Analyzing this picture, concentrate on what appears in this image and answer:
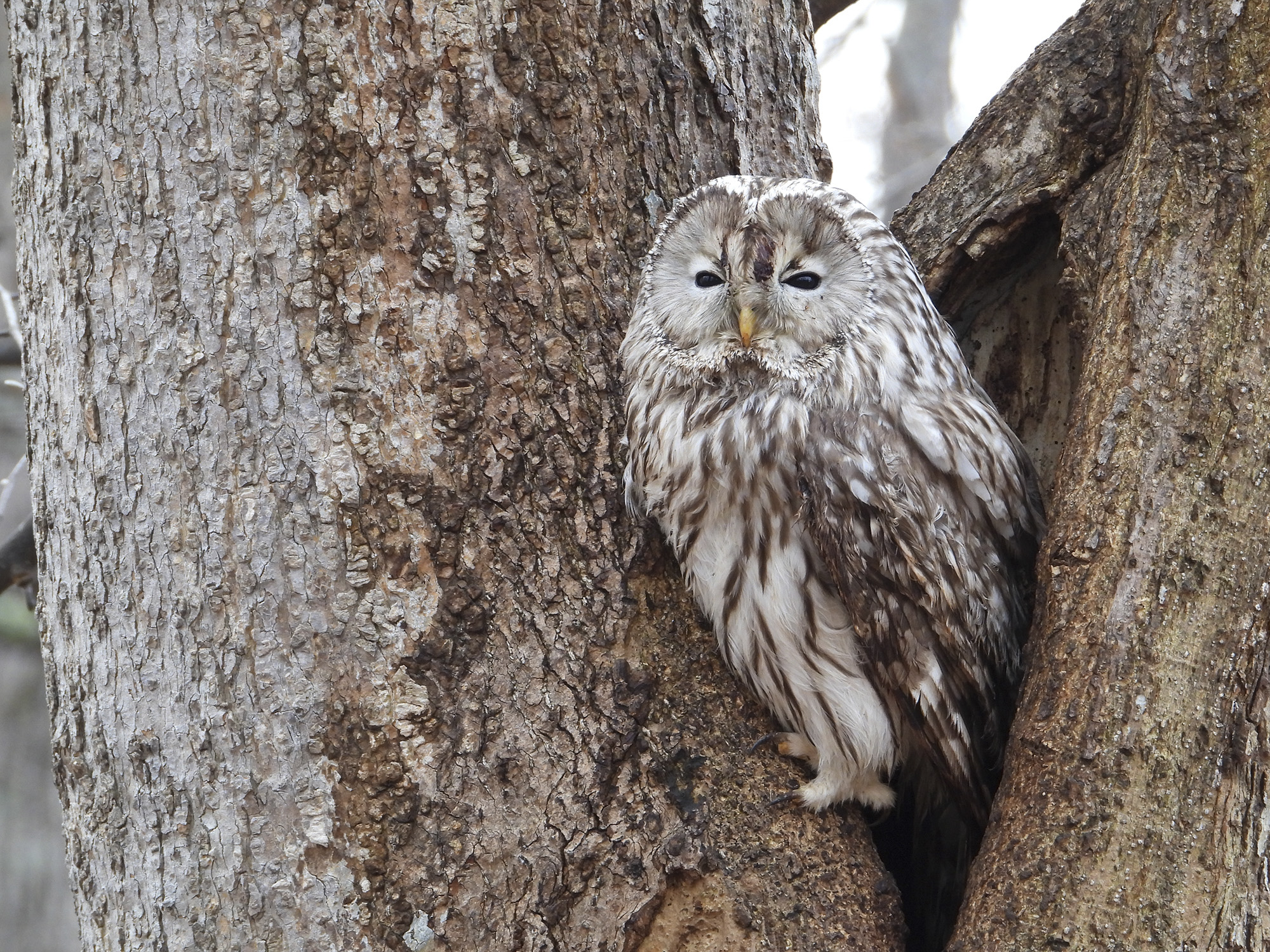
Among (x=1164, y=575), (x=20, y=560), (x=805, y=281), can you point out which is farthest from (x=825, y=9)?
(x=20, y=560)

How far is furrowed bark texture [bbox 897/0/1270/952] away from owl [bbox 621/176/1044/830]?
0.97 ft

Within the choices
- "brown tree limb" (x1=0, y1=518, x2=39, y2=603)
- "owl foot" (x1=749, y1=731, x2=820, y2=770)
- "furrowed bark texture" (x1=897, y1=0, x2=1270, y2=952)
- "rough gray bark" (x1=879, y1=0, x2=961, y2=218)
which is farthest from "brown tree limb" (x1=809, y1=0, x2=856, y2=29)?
"rough gray bark" (x1=879, y1=0, x2=961, y2=218)

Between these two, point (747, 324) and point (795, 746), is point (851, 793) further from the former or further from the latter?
point (747, 324)

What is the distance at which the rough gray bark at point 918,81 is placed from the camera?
40.1ft

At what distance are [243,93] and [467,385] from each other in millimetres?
655

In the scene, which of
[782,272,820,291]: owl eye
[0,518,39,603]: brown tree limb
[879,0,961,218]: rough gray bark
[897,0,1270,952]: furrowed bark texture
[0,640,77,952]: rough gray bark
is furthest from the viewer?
[879,0,961,218]: rough gray bark

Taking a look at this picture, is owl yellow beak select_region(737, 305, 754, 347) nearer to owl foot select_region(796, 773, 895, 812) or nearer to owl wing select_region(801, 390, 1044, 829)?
owl wing select_region(801, 390, 1044, 829)

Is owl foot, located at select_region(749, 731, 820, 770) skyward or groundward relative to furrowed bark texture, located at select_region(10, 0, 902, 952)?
groundward

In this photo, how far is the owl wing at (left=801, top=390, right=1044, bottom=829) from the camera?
2.24 metres

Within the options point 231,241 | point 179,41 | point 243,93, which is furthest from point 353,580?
point 179,41

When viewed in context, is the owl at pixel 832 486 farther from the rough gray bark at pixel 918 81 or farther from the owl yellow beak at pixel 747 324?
the rough gray bark at pixel 918 81

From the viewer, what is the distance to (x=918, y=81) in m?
12.5

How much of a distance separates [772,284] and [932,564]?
27.1 inches

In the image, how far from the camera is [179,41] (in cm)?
204
